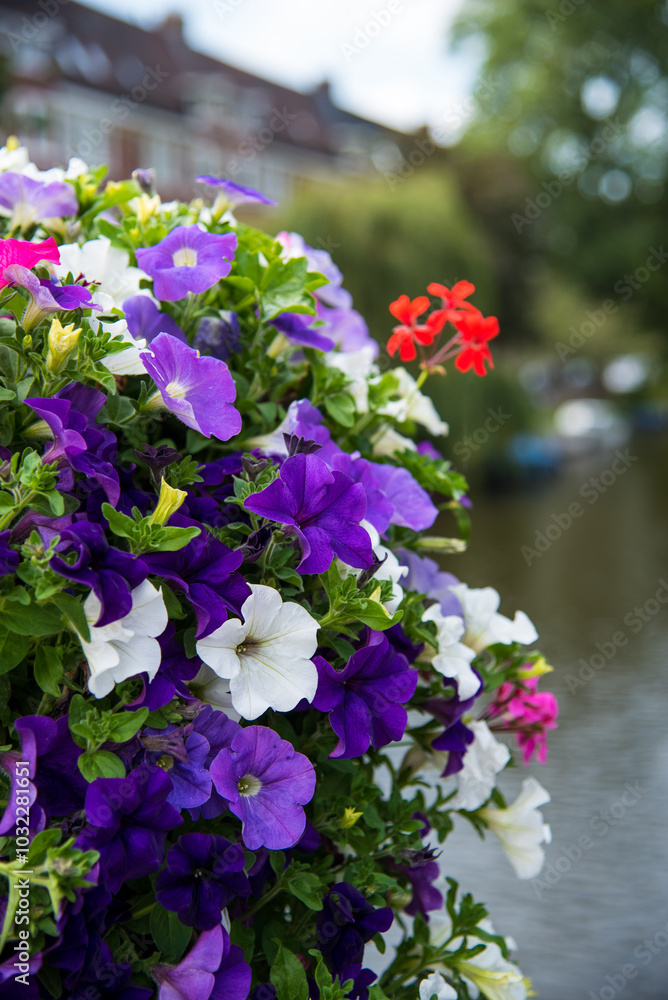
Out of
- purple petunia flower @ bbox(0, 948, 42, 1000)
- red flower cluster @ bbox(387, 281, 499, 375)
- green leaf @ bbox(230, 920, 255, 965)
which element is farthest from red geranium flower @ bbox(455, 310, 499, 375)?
purple petunia flower @ bbox(0, 948, 42, 1000)

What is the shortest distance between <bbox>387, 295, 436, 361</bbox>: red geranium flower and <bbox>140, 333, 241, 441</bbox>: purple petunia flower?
39 cm

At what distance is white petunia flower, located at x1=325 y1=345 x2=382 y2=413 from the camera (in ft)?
4.61

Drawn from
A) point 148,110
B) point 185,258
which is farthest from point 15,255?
point 148,110

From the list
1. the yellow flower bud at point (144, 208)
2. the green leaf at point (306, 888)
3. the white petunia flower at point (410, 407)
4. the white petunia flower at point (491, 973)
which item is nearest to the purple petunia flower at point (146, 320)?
the yellow flower bud at point (144, 208)

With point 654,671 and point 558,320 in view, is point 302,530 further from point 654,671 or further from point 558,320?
point 558,320

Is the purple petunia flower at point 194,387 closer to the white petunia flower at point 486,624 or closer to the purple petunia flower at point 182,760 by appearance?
the purple petunia flower at point 182,760

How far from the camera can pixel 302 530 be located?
1007 millimetres

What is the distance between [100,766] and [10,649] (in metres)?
0.15

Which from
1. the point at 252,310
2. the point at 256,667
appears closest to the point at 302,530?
the point at 256,667

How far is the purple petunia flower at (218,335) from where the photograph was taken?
127 cm

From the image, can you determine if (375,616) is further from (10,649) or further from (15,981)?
(15,981)

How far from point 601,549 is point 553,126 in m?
17.4

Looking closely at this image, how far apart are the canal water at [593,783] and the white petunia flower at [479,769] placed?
5.02 ft

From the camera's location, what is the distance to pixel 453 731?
124 cm
